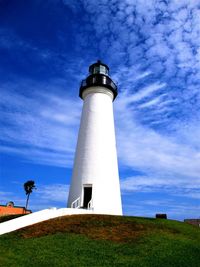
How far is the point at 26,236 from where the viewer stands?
53.5 feet

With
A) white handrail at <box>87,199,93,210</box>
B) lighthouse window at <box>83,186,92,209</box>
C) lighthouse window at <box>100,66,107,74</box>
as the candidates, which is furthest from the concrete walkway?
lighthouse window at <box>100,66,107,74</box>

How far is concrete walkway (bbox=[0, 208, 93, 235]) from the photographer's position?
17625 mm

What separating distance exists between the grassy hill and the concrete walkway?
0.64 m

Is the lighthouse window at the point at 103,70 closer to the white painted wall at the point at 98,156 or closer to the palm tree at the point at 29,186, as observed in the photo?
the white painted wall at the point at 98,156

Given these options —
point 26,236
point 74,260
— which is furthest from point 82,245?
point 26,236

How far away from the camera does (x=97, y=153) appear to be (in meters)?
25.8

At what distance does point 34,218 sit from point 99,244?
6005mm

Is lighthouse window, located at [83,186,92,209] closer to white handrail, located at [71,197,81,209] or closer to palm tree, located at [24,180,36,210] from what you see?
white handrail, located at [71,197,81,209]

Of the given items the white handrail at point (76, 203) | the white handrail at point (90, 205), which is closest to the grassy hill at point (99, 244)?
the white handrail at point (90, 205)

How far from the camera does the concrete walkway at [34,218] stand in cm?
1762

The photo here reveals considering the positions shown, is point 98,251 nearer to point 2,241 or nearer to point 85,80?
point 2,241

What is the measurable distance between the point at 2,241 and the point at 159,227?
10.3 m

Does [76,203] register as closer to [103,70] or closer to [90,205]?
[90,205]

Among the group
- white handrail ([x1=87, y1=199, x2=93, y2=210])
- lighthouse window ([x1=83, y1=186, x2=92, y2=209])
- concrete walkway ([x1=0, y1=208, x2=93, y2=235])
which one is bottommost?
concrete walkway ([x1=0, y1=208, x2=93, y2=235])
